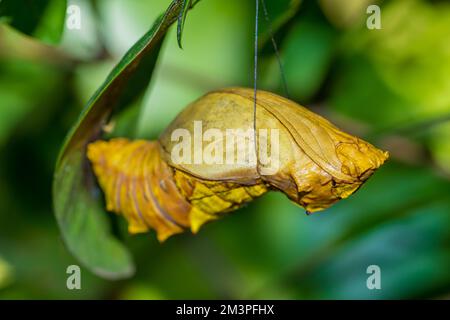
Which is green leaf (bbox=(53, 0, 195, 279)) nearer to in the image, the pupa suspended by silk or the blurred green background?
the pupa suspended by silk

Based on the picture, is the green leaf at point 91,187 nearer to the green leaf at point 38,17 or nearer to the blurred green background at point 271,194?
the green leaf at point 38,17

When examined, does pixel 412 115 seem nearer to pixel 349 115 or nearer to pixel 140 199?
pixel 349 115

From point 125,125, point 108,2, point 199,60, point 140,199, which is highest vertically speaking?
point 108,2

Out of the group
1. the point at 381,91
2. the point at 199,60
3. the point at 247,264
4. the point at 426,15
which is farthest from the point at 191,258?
the point at 426,15

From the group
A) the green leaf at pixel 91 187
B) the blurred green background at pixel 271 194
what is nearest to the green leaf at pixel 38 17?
the green leaf at pixel 91 187

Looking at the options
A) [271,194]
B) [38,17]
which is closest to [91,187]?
[38,17]
